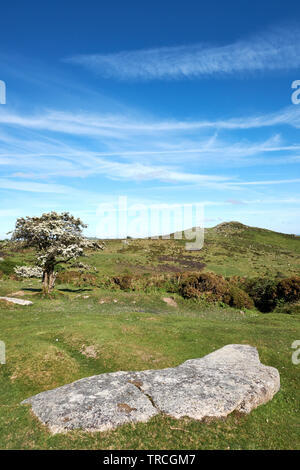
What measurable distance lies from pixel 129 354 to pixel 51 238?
22.0 meters

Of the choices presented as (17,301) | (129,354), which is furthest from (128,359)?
(17,301)

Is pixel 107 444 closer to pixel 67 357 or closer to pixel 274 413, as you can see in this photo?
pixel 274 413

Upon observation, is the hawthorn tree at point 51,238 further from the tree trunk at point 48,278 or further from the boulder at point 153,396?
the boulder at point 153,396

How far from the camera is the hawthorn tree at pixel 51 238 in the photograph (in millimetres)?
33219

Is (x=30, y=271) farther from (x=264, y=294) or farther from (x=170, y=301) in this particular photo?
(x=264, y=294)

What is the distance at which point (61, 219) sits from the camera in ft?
117

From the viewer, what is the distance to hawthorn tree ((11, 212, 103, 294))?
33.2 meters

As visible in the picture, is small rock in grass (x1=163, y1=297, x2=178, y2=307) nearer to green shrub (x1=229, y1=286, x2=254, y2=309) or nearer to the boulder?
green shrub (x1=229, y1=286, x2=254, y2=309)

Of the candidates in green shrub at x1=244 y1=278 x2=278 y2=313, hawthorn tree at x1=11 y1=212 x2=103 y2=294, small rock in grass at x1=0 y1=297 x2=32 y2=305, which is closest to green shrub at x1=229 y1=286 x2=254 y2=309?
green shrub at x1=244 y1=278 x2=278 y2=313

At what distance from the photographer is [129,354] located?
16.2 metres

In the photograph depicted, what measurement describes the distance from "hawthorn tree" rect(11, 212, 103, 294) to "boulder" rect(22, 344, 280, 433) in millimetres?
23221

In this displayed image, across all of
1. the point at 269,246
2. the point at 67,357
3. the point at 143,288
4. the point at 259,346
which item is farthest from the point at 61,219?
the point at 269,246

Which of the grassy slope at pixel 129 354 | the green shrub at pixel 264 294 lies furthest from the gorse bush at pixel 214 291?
the green shrub at pixel 264 294

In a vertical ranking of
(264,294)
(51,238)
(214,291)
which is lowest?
(264,294)
